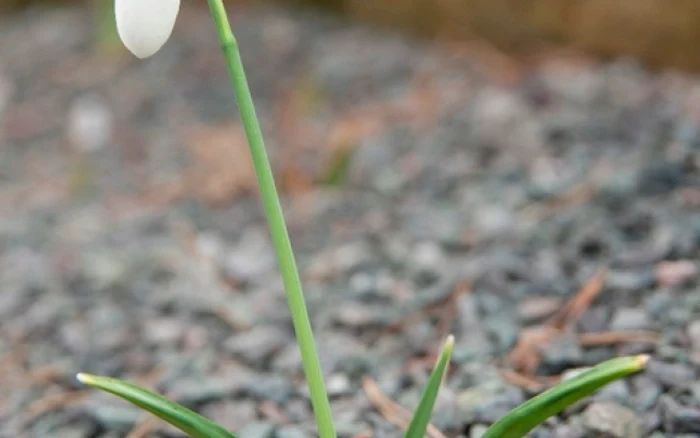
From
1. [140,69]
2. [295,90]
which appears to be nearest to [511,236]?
[295,90]

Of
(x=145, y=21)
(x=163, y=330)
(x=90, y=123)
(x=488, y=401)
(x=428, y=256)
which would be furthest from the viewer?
(x=90, y=123)

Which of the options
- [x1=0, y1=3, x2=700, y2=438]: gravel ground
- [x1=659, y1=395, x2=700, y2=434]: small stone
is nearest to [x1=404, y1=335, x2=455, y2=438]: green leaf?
[x1=0, y1=3, x2=700, y2=438]: gravel ground

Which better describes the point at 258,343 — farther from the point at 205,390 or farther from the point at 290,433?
the point at 290,433

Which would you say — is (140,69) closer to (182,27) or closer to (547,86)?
(182,27)

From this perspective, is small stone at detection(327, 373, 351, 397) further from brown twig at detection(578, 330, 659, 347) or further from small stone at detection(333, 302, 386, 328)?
brown twig at detection(578, 330, 659, 347)

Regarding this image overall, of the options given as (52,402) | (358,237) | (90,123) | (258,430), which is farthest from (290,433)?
(90,123)

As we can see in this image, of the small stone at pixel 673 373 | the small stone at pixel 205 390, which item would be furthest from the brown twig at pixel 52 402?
the small stone at pixel 673 373
